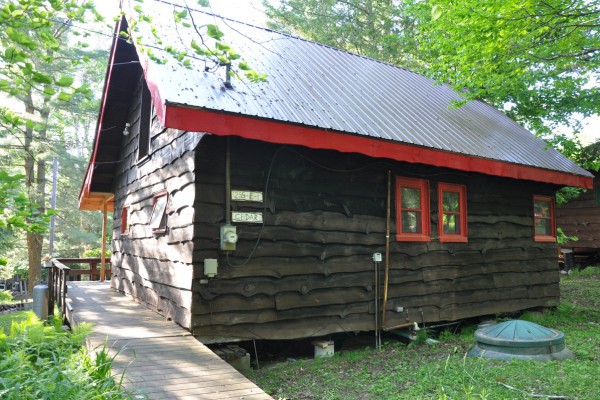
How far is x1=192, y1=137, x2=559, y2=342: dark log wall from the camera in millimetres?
6102

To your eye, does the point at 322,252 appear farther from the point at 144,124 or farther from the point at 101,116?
the point at 101,116

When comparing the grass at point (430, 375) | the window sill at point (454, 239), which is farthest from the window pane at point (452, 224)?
the grass at point (430, 375)

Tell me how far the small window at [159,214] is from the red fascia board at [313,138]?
2395mm

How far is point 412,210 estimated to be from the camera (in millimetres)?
8242

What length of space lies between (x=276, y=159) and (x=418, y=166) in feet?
9.68

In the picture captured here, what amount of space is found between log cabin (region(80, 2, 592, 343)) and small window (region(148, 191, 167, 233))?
4 cm

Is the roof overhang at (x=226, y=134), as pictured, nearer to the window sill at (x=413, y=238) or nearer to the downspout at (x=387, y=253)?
the downspout at (x=387, y=253)

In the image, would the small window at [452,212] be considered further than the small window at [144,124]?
No

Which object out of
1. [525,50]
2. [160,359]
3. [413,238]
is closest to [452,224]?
[413,238]

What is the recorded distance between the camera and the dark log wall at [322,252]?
6.10 metres

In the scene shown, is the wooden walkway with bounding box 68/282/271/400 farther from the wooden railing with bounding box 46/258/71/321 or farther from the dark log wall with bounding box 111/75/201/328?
the wooden railing with bounding box 46/258/71/321

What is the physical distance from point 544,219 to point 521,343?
218 inches

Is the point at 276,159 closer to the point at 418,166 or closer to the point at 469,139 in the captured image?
the point at 418,166

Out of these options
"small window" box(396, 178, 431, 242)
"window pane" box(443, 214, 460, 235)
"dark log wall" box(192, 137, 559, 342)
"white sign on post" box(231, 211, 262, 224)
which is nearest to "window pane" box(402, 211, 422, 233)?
"small window" box(396, 178, 431, 242)
